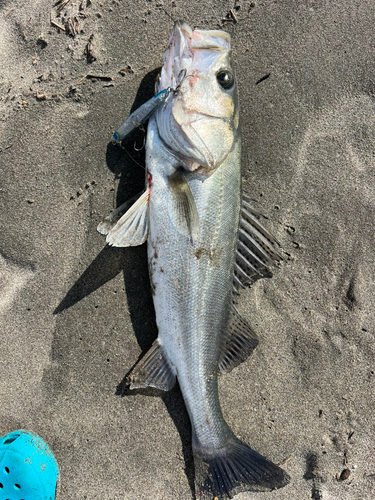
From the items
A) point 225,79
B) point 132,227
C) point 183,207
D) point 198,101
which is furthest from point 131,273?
point 225,79

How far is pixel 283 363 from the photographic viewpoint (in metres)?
2.84

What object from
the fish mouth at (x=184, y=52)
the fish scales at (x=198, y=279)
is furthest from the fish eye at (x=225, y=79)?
the fish scales at (x=198, y=279)

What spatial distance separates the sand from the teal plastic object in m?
0.13

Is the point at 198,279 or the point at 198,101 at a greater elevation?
the point at 198,101

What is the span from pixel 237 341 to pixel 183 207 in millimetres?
1188

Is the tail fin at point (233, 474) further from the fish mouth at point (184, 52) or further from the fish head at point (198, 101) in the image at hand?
the fish mouth at point (184, 52)

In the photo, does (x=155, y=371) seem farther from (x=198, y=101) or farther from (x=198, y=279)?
(x=198, y=101)

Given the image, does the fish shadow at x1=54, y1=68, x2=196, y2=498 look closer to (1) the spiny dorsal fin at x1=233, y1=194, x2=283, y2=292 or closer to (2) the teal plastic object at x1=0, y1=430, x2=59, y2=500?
(1) the spiny dorsal fin at x1=233, y1=194, x2=283, y2=292

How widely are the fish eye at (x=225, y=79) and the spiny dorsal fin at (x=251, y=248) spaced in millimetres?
843

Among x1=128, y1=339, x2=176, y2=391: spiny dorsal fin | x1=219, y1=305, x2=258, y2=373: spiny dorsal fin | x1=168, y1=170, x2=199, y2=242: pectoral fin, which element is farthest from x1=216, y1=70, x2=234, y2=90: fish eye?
x1=128, y1=339, x2=176, y2=391: spiny dorsal fin

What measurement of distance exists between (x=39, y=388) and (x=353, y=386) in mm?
2754

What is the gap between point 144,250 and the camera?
277cm

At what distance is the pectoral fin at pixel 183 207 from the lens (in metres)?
2.36

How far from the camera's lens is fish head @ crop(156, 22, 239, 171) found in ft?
7.60
